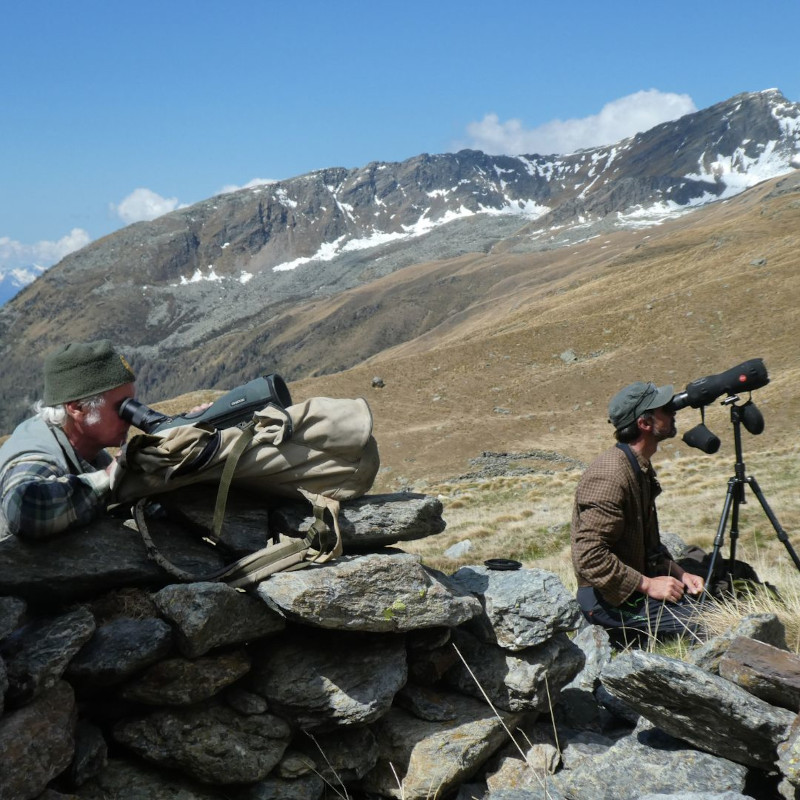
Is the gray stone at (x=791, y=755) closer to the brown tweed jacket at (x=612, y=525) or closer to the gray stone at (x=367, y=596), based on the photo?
the gray stone at (x=367, y=596)

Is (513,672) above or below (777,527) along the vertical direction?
above

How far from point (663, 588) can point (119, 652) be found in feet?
14.3

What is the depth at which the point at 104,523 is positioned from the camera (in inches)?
191

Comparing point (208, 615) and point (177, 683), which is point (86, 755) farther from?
point (208, 615)

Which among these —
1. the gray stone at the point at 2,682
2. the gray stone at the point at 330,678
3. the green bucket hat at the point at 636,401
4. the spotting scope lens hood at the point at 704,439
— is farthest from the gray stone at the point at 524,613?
the gray stone at the point at 2,682

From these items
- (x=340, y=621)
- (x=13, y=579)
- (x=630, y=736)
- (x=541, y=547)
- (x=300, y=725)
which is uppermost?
(x=13, y=579)

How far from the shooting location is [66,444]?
16.1ft

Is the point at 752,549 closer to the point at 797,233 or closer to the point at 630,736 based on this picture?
the point at 630,736

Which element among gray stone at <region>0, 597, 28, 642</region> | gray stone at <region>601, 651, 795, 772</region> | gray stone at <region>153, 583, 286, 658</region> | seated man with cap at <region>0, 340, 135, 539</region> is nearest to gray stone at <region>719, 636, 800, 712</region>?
gray stone at <region>601, 651, 795, 772</region>

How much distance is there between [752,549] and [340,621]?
30.1ft

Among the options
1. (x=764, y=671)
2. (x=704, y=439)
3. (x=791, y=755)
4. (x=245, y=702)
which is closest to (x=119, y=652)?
(x=245, y=702)

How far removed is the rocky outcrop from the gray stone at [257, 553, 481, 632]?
0.01m

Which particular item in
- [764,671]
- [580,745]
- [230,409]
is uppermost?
[230,409]

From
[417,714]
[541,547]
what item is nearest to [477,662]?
[417,714]
